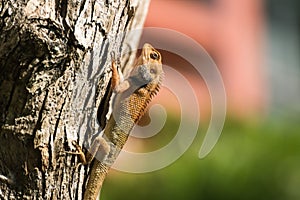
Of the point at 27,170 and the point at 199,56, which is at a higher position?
the point at 27,170

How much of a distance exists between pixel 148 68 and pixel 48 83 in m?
1.09

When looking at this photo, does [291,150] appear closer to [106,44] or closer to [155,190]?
[155,190]

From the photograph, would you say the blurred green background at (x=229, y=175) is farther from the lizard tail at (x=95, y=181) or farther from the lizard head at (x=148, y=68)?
the lizard tail at (x=95, y=181)

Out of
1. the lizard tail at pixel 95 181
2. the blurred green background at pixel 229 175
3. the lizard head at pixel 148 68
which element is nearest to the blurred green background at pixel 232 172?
the blurred green background at pixel 229 175

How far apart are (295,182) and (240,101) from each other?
14.5 ft

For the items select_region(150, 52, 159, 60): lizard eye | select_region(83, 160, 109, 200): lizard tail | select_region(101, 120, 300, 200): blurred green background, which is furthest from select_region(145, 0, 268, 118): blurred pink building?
select_region(83, 160, 109, 200): lizard tail

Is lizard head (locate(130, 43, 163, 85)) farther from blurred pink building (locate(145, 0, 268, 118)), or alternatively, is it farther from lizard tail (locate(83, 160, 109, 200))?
blurred pink building (locate(145, 0, 268, 118))

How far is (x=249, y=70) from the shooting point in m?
11.8

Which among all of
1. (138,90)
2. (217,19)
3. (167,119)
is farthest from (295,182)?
(217,19)

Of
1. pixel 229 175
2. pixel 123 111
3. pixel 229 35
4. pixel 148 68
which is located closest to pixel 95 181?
pixel 123 111

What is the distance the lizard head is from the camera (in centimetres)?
356

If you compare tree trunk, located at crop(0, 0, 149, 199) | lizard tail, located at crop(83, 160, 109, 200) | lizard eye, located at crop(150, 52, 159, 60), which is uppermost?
tree trunk, located at crop(0, 0, 149, 199)

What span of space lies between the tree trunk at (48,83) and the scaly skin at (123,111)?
0.11 m

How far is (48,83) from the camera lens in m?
2.53
